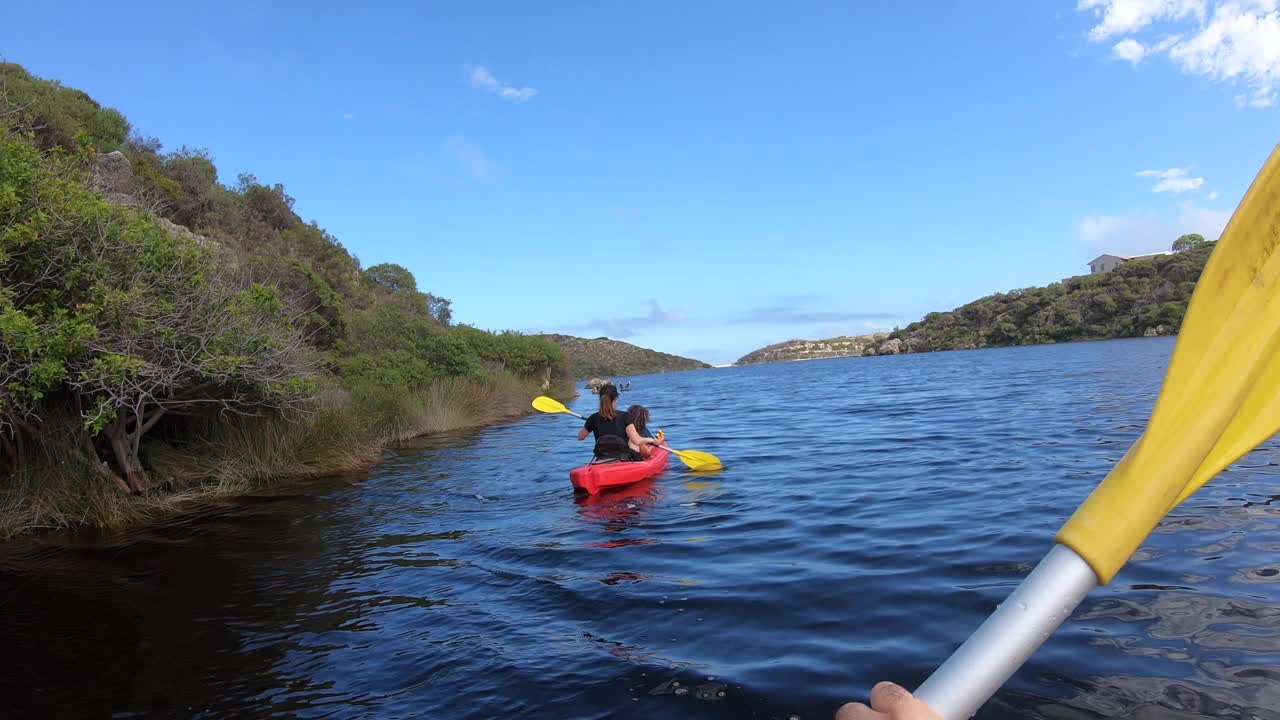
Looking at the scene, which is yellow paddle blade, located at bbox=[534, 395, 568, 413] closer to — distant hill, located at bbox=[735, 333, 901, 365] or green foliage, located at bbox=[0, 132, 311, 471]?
green foliage, located at bbox=[0, 132, 311, 471]

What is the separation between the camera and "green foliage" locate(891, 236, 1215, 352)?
61.8 meters

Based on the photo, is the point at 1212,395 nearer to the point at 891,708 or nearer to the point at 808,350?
the point at 891,708

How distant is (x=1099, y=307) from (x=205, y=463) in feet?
251

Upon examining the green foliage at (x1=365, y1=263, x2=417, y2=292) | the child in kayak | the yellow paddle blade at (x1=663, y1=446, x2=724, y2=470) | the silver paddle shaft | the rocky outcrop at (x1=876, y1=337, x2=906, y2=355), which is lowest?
the yellow paddle blade at (x1=663, y1=446, x2=724, y2=470)

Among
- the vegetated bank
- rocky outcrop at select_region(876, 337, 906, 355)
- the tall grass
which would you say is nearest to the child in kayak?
the vegetated bank

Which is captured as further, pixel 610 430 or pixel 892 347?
pixel 892 347

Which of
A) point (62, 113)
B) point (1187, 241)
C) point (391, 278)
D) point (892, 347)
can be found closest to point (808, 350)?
point (892, 347)

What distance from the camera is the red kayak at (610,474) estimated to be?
995 cm

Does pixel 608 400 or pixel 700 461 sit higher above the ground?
pixel 608 400

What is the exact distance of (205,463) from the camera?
11.6 metres

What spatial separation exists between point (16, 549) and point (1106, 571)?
11.0 metres

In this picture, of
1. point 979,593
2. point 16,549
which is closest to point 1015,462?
point 979,593

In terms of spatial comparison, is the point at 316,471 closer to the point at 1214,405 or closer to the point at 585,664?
the point at 585,664

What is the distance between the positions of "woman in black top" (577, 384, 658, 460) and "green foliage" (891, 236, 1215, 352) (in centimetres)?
5818
